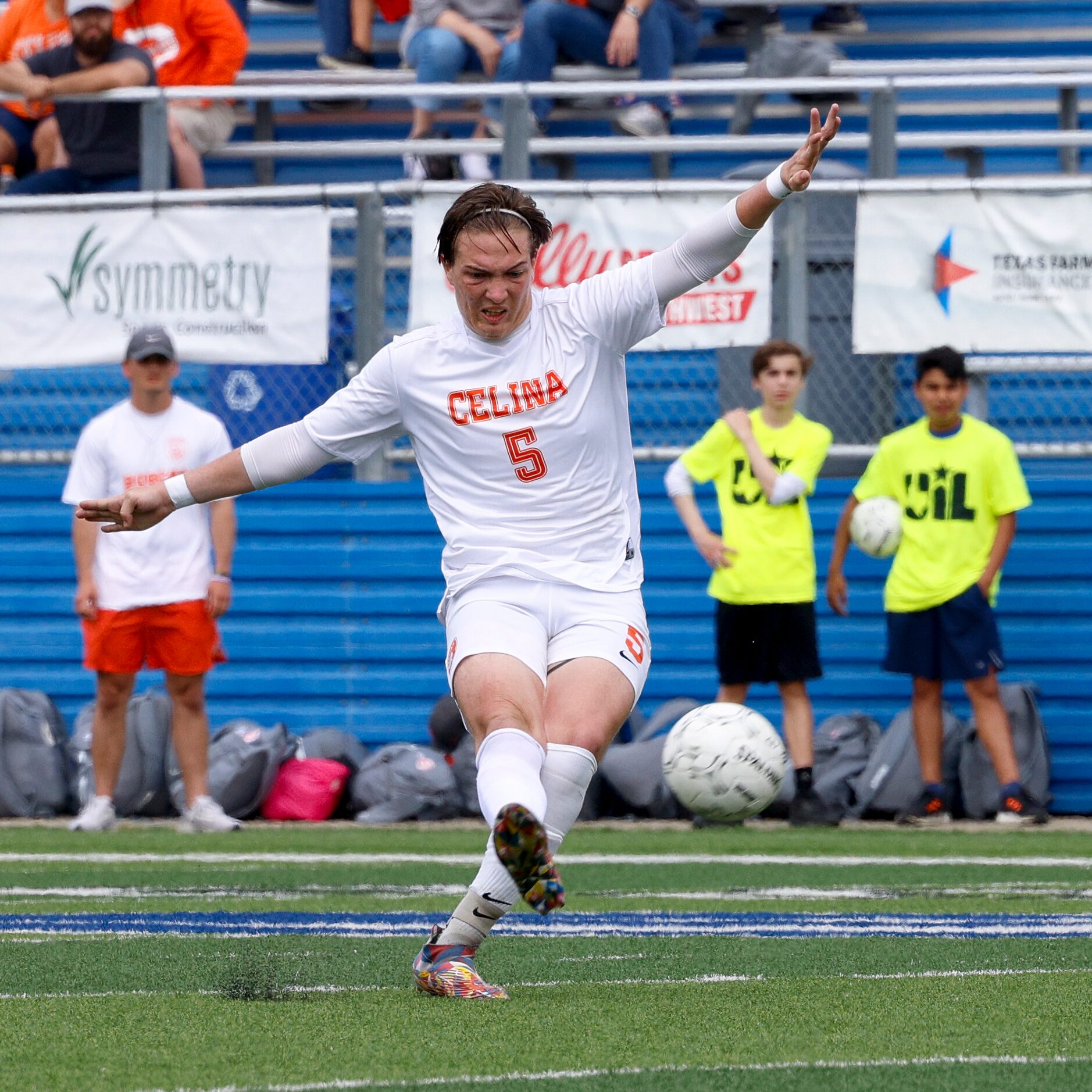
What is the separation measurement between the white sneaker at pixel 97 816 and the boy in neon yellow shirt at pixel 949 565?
4126mm

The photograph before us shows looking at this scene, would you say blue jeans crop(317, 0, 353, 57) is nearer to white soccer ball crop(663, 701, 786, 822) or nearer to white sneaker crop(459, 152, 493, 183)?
white sneaker crop(459, 152, 493, 183)

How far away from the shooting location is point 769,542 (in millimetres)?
10477

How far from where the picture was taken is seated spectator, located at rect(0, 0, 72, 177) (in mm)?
13008

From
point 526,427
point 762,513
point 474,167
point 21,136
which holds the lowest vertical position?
point 762,513

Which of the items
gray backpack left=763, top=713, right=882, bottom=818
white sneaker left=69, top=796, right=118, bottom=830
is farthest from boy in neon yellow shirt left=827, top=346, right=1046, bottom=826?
white sneaker left=69, top=796, right=118, bottom=830

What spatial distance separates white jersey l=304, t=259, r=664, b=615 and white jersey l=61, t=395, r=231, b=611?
510cm

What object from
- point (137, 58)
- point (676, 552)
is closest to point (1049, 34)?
point (676, 552)

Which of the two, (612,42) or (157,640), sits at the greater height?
(612,42)

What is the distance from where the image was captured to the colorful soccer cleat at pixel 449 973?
4.62m

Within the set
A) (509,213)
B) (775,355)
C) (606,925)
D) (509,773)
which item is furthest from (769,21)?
(509,773)

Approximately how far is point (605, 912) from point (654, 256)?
8.49 feet

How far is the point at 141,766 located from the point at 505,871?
Result: 662 centimetres

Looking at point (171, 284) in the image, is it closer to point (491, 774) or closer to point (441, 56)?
point (441, 56)

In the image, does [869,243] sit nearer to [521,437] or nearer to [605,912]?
[605,912]
